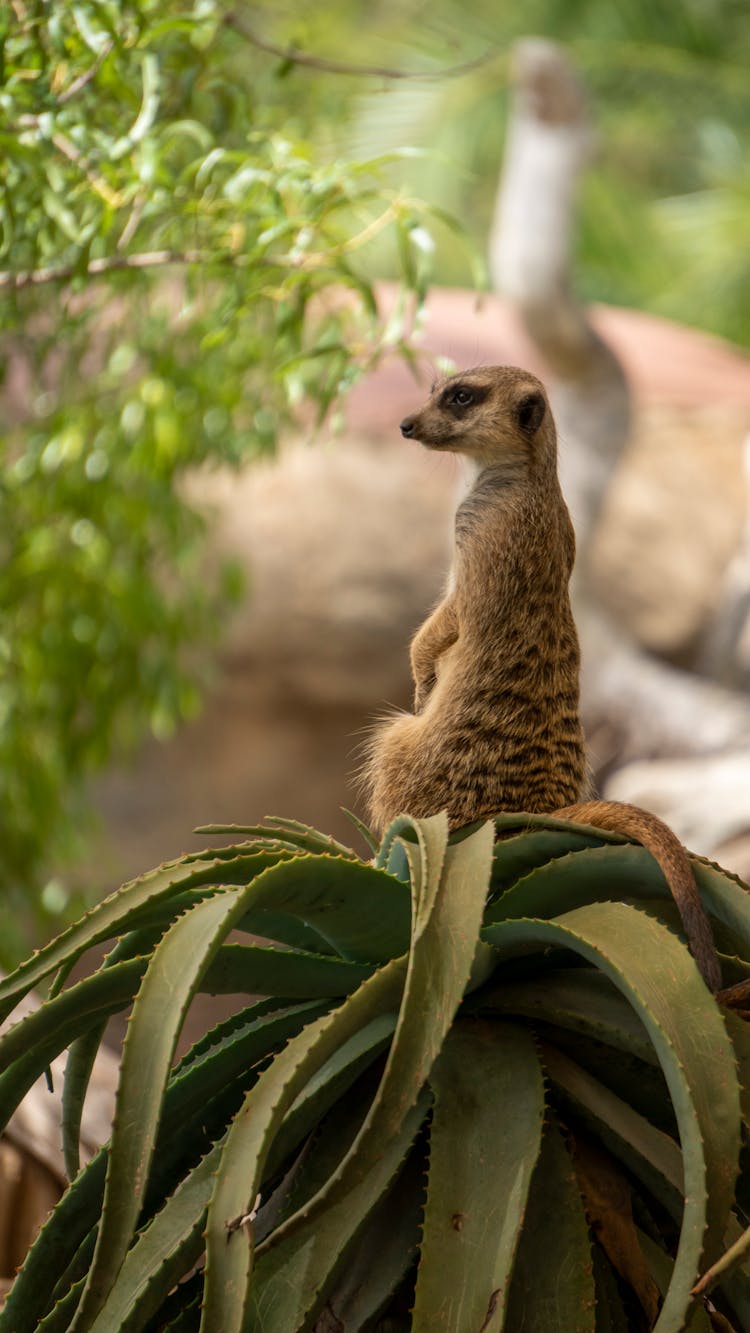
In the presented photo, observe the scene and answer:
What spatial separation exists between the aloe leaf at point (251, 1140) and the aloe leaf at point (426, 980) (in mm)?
34

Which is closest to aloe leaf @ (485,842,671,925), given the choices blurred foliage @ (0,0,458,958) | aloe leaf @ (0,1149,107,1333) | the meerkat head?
aloe leaf @ (0,1149,107,1333)

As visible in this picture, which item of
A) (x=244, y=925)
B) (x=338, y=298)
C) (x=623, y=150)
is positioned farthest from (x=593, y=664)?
(x=623, y=150)

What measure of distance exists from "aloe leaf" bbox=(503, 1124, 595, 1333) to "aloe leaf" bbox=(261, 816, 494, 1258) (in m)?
0.14

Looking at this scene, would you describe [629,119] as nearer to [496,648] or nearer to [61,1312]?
[496,648]

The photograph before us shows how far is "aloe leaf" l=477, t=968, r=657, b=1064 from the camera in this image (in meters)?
0.90

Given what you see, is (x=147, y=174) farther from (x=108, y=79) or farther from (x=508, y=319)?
(x=508, y=319)

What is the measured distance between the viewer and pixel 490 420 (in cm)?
134

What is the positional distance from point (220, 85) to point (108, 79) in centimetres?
31

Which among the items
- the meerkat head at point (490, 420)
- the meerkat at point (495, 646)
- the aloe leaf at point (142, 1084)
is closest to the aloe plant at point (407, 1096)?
the aloe leaf at point (142, 1084)

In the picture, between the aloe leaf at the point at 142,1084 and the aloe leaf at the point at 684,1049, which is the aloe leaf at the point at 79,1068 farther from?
the aloe leaf at the point at 684,1049

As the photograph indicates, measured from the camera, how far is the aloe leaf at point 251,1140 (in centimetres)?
74

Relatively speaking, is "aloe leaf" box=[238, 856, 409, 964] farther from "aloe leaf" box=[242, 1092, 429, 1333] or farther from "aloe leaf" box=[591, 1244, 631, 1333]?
"aloe leaf" box=[591, 1244, 631, 1333]

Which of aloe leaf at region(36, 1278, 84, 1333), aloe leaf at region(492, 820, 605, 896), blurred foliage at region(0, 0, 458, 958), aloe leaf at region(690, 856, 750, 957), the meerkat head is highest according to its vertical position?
blurred foliage at region(0, 0, 458, 958)

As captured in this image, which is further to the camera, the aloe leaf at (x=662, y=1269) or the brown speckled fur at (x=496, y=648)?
the brown speckled fur at (x=496, y=648)
